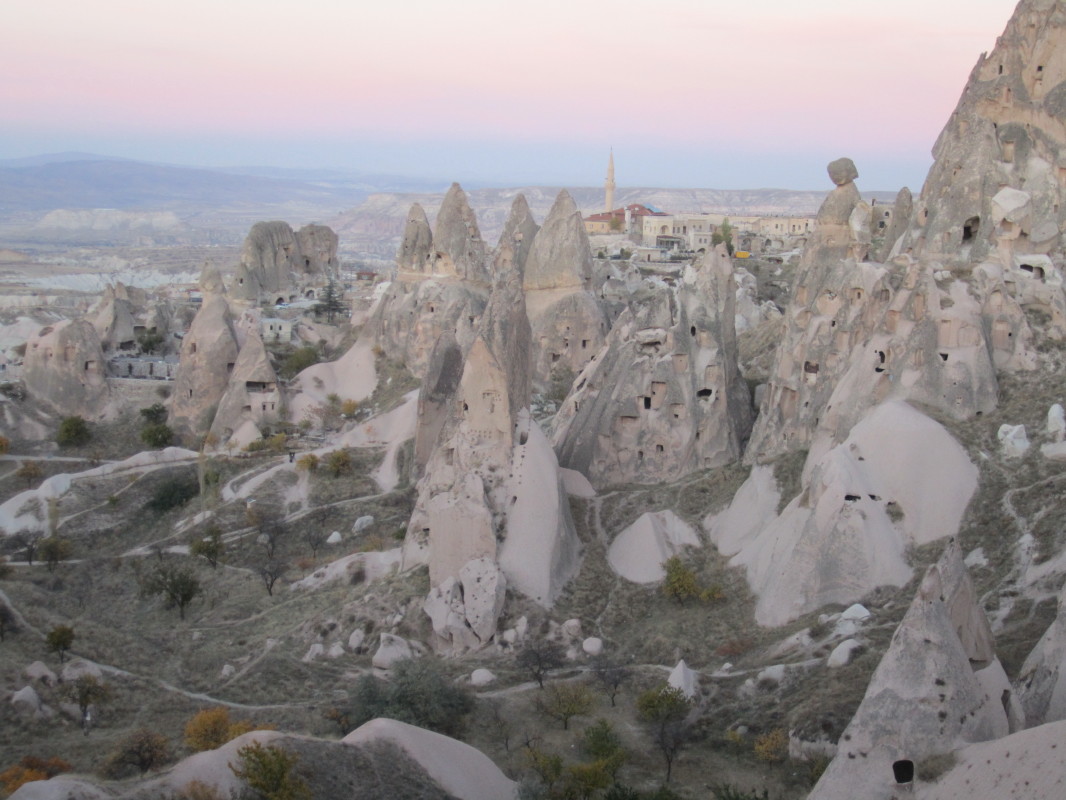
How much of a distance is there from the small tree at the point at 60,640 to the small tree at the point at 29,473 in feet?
65.1

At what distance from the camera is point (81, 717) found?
2033cm

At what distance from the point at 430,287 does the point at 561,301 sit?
5.90 meters

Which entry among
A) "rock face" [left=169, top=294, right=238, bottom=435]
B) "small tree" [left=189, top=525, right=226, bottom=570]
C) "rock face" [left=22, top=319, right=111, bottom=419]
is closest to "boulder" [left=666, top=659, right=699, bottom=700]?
"small tree" [left=189, top=525, right=226, bottom=570]

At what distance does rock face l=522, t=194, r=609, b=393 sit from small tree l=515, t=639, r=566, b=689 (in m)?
21.5

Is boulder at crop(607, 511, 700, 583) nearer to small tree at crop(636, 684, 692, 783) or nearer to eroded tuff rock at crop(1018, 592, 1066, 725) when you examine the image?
small tree at crop(636, 684, 692, 783)

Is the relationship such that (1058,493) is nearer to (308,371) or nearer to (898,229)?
(898,229)

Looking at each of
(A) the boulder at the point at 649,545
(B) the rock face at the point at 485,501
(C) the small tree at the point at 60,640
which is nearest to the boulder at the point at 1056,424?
(A) the boulder at the point at 649,545

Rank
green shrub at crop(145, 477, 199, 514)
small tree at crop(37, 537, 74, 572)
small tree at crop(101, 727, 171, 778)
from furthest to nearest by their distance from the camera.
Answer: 1. green shrub at crop(145, 477, 199, 514)
2. small tree at crop(37, 537, 74, 572)
3. small tree at crop(101, 727, 171, 778)

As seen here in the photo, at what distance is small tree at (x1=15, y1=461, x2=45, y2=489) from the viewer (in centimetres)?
4059

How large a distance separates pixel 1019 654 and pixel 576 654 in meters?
9.32

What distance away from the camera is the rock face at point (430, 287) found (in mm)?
46031

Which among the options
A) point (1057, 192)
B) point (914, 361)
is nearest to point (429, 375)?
point (914, 361)

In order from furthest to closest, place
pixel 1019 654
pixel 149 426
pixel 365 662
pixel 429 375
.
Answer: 1. pixel 149 426
2. pixel 429 375
3. pixel 365 662
4. pixel 1019 654

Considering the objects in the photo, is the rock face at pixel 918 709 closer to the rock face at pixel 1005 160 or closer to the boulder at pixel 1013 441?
the boulder at pixel 1013 441
